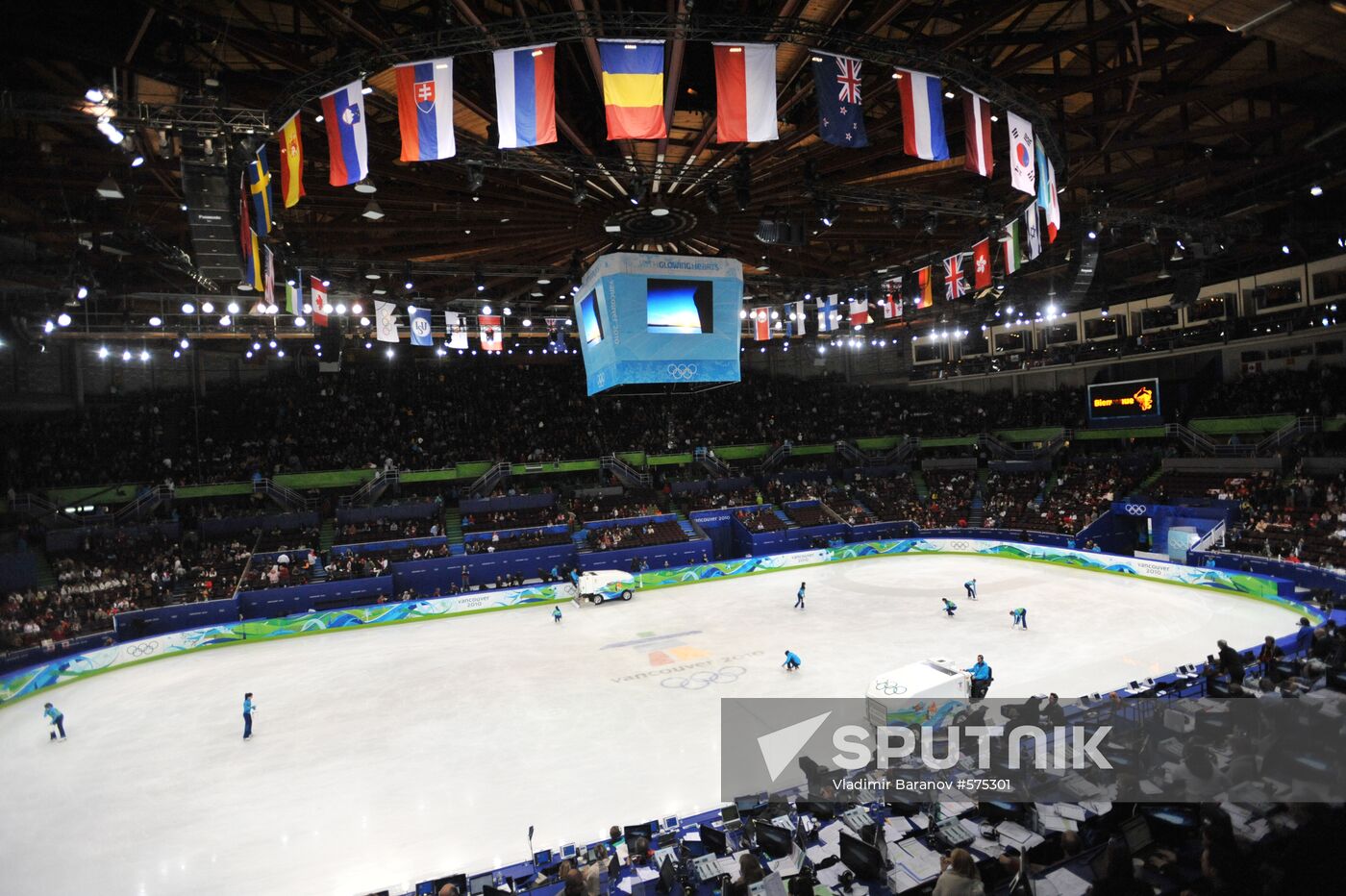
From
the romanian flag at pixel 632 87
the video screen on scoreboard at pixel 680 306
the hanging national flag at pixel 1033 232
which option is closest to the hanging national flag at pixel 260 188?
the romanian flag at pixel 632 87

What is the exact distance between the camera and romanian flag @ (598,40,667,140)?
9.03 meters

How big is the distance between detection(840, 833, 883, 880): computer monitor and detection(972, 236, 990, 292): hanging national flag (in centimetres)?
1743

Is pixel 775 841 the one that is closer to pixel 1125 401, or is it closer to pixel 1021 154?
pixel 1021 154

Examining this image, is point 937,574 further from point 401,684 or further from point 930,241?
point 401,684

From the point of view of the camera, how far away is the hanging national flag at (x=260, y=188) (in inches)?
480

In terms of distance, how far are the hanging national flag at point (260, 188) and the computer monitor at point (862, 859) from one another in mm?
13892

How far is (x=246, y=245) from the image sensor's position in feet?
41.8

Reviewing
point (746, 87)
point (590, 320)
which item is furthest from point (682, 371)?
point (746, 87)

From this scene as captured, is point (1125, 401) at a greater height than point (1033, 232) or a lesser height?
lesser

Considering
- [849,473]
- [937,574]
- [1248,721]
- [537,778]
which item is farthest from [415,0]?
[849,473]

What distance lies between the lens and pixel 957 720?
1061 centimetres

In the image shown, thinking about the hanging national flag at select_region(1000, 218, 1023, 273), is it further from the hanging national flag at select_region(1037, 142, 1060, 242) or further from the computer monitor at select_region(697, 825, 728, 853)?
the computer monitor at select_region(697, 825, 728, 853)

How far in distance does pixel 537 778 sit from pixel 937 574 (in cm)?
2299

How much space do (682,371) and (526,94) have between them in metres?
9.20
